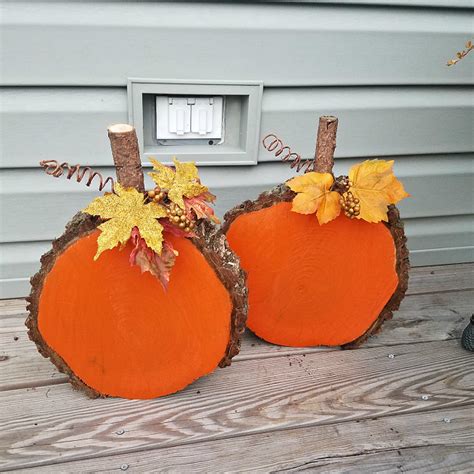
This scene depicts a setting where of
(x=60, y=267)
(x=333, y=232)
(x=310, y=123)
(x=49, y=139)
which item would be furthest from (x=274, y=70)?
(x=60, y=267)

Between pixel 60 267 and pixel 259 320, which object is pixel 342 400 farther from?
pixel 60 267

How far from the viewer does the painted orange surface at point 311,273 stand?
895mm

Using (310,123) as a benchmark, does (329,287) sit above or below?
below

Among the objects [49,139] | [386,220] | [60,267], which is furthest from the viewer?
[49,139]

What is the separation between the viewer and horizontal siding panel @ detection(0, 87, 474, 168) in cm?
96

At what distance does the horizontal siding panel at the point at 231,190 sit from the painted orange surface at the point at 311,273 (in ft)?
0.75

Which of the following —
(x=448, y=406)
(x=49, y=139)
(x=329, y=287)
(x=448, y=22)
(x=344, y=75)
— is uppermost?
(x=448, y=22)

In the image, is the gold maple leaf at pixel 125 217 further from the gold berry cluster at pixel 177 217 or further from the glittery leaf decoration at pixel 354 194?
the glittery leaf decoration at pixel 354 194

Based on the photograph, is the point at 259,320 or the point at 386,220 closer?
the point at 386,220

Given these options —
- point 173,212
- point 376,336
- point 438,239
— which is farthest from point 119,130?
point 438,239

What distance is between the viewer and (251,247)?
35.9 inches

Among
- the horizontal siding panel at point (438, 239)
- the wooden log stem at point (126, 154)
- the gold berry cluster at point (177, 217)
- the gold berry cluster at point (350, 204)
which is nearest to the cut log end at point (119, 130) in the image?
the wooden log stem at point (126, 154)

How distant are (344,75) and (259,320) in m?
0.54

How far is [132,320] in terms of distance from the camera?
802 millimetres
